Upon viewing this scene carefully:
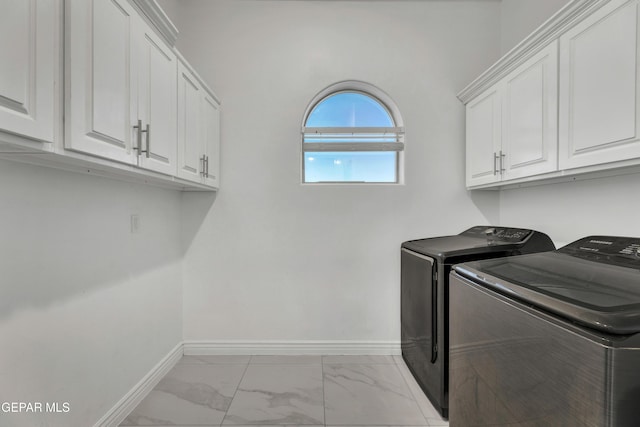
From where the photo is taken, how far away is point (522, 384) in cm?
82

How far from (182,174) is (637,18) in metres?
2.14

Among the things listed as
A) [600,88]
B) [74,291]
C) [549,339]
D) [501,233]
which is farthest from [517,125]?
[74,291]

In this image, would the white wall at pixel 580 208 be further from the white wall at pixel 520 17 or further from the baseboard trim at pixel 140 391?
the baseboard trim at pixel 140 391

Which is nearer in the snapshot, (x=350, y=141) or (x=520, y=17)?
(x=520, y=17)

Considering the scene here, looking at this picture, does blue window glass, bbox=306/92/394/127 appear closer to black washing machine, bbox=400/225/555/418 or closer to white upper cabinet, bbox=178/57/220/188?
white upper cabinet, bbox=178/57/220/188

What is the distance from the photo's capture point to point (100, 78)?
3.46ft

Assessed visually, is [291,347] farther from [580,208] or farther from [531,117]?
[531,117]

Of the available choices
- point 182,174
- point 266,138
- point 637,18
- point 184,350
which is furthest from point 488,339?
point 184,350

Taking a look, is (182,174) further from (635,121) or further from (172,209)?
(635,121)

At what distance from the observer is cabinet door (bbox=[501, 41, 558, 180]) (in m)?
1.51

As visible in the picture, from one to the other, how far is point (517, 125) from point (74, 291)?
8.25 feet

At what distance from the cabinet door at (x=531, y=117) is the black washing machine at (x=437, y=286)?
0.42m

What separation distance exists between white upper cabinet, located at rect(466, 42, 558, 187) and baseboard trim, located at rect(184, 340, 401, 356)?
60.7 inches

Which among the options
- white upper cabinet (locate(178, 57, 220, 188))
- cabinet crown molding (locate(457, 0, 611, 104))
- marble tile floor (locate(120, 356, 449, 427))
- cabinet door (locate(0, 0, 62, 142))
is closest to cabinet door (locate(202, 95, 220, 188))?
white upper cabinet (locate(178, 57, 220, 188))
